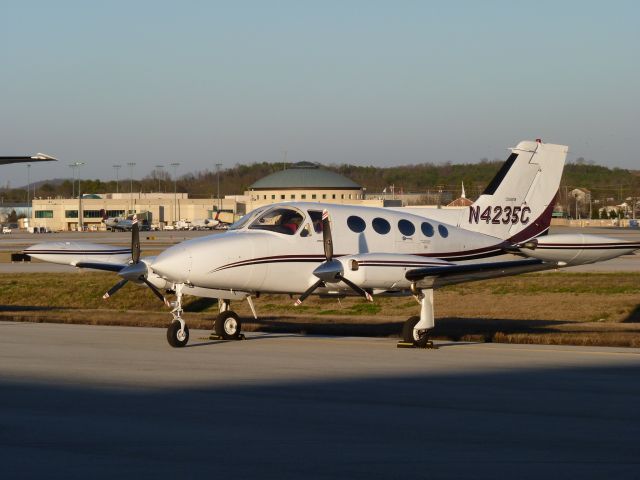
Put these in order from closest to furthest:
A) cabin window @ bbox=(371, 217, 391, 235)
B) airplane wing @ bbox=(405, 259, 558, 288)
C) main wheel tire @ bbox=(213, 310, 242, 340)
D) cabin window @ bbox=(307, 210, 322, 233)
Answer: airplane wing @ bbox=(405, 259, 558, 288)
cabin window @ bbox=(307, 210, 322, 233)
cabin window @ bbox=(371, 217, 391, 235)
main wheel tire @ bbox=(213, 310, 242, 340)

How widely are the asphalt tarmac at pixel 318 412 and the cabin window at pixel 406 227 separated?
128 inches

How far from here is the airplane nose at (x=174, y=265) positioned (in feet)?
69.0

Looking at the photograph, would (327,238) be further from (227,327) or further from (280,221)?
(227,327)

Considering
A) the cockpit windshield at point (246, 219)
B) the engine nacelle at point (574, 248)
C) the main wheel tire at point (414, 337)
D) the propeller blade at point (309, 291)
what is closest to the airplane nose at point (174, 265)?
the cockpit windshield at point (246, 219)

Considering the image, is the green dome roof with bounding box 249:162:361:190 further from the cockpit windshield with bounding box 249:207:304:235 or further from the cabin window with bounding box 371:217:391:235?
the cockpit windshield with bounding box 249:207:304:235

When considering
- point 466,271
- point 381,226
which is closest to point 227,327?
point 381,226

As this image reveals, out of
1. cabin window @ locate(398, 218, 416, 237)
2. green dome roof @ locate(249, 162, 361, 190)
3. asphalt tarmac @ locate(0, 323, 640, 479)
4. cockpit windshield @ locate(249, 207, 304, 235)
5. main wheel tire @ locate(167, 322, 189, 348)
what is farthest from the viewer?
green dome roof @ locate(249, 162, 361, 190)

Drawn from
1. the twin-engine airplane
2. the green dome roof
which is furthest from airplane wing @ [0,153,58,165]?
the green dome roof

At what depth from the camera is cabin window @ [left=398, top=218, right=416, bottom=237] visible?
77.8 feet

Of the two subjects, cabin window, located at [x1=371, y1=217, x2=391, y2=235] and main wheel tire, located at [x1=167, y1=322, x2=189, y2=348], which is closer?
main wheel tire, located at [x1=167, y1=322, x2=189, y2=348]

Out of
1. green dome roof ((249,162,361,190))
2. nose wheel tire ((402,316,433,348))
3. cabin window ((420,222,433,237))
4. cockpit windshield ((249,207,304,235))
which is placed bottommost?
nose wheel tire ((402,316,433,348))

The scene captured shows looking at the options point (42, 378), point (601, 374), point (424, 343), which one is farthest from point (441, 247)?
point (42, 378)

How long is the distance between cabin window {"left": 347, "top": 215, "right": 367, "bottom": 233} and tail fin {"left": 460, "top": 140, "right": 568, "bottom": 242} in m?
3.69

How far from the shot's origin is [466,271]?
836 inches
